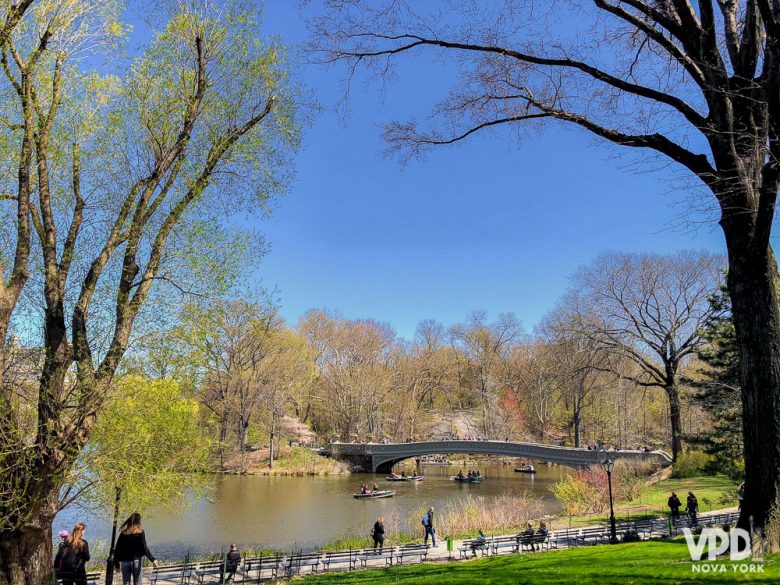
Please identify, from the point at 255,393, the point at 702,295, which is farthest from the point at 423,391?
the point at 702,295

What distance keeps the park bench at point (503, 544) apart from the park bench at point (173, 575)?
840 centimetres

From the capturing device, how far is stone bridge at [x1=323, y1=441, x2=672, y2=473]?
1324 inches

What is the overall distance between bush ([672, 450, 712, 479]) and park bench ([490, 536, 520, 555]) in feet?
58.4

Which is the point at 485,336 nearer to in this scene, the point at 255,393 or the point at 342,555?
the point at 255,393

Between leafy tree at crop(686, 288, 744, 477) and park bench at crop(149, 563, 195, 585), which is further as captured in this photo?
leafy tree at crop(686, 288, 744, 477)

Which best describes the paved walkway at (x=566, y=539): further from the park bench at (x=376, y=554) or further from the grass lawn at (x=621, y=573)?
the grass lawn at (x=621, y=573)

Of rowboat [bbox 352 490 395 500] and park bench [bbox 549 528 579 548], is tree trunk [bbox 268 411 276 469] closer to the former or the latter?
rowboat [bbox 352 490 395 500]

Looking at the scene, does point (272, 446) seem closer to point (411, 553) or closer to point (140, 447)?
point (411, 553)

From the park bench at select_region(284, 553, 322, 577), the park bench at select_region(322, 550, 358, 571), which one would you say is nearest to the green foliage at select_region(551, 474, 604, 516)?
the park bench at select_region(322, 550, 358, 571)

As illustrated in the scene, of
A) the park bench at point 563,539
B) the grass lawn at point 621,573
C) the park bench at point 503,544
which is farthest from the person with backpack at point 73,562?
the park bench at point 563,539

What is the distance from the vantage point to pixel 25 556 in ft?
22.7

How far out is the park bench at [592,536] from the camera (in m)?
16.2

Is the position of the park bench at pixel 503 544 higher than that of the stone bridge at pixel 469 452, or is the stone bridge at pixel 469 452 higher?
the stone bridge at pixel 469 452

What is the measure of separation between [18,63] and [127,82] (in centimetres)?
191
